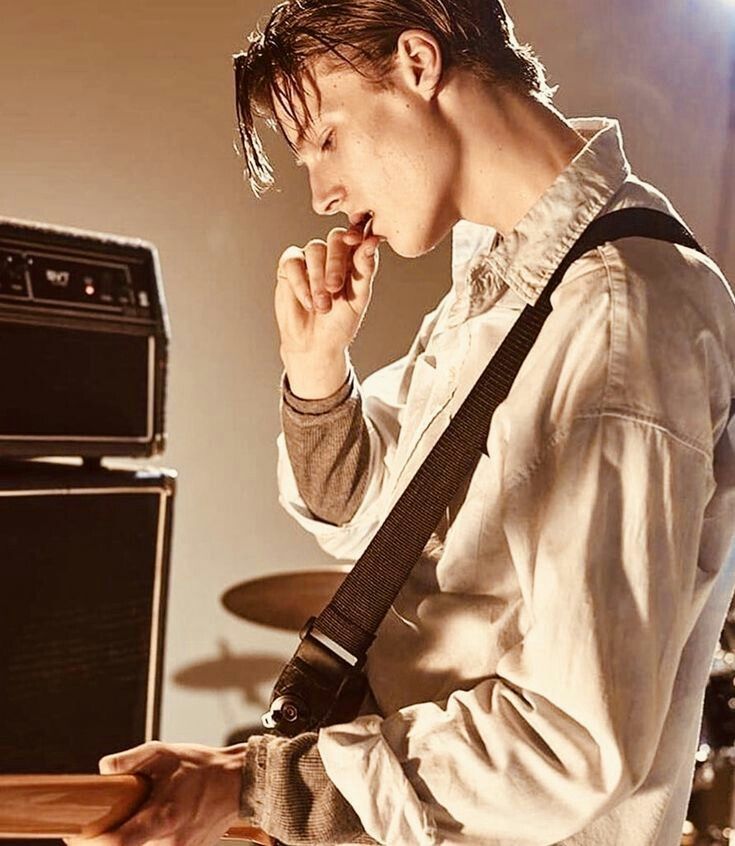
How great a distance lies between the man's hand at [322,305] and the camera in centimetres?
101

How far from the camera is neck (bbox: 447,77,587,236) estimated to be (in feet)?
2.77

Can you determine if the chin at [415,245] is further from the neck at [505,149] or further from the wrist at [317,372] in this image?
the wrist at [317,372]

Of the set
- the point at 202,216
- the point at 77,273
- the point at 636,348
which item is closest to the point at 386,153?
the point at 636,348

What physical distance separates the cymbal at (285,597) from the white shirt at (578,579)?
2.97 feet

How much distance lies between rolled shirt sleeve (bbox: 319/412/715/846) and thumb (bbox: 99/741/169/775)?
0.38 feet

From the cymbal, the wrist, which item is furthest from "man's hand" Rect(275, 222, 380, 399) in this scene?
the cymbal

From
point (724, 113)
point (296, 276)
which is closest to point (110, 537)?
point (296, 276)

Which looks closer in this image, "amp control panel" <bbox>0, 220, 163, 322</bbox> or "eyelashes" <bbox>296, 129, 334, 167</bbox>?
"eyelashes" <bbox>296, 129, 334, 167</bbox>

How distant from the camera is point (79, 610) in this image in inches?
50.4

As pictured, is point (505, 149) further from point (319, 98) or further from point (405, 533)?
point (405, 533)

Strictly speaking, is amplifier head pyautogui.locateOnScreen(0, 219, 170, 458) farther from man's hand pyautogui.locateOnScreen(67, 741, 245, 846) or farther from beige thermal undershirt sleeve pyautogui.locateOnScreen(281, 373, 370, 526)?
man's hand pyautogui.locateOnScreen(67, 741, 245, 846)

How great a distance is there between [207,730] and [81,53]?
3.78ft

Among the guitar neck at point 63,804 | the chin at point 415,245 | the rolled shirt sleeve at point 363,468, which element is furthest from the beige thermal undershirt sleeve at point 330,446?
the guitar neck at point 63,804

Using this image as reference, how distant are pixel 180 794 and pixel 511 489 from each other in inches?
11.6
